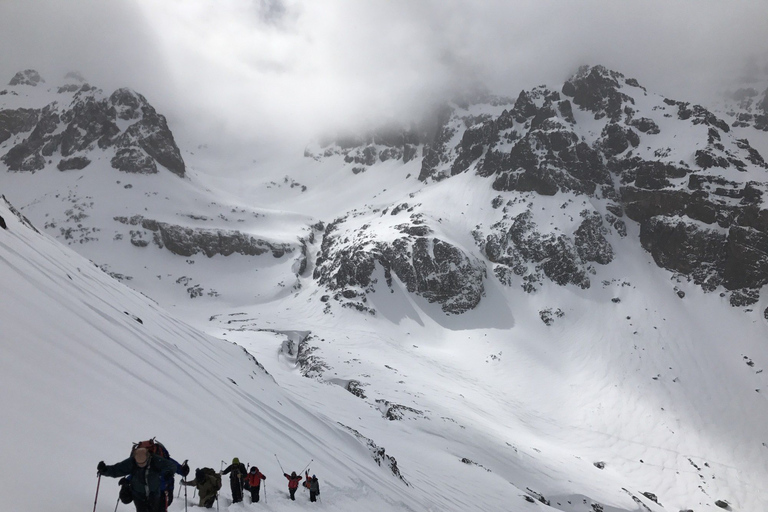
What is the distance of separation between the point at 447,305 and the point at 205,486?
3723 inches

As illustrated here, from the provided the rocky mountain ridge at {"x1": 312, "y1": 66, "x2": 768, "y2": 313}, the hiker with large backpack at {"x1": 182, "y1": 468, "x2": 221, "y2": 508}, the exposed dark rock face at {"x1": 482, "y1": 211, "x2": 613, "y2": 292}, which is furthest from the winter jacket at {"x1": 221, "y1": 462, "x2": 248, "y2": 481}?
the exposed dark rock face at {"x1": 482, "y1": 211, "x2": 613, "y2": 292}

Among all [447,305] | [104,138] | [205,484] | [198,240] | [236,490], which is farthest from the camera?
[104,138]

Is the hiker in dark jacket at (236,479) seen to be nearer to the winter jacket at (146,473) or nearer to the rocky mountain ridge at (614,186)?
A: the winter jacket at (146,473)

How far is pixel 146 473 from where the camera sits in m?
5.96

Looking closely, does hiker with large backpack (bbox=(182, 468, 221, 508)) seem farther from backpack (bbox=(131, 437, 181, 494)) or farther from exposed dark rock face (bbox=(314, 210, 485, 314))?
exposed dark rock face (bbox=(314, 210, 485, 314))

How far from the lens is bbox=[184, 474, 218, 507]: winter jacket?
8203 mm

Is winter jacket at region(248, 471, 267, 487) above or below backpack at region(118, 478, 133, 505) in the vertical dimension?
above

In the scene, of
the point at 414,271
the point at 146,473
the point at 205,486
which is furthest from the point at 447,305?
the point at 146,473

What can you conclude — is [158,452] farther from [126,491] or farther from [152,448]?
[126,491]

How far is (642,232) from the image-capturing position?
10800 cm

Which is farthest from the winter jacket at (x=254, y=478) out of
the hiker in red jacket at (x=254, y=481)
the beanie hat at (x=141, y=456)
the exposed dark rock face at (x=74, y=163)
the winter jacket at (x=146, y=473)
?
the exposed dark rock face at (x=74, y=163)

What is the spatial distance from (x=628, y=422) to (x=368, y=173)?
480 feet

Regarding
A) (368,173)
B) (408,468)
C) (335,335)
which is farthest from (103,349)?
(368,173)

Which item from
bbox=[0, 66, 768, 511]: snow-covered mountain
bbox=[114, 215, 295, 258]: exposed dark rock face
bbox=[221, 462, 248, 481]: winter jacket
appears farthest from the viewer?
bbox=[114, 215, 295, 258]: exposed dark rock face
